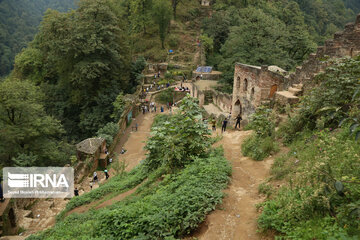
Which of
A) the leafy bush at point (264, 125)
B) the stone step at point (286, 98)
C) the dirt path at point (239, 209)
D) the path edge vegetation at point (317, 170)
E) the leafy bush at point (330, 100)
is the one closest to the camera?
the path edge vegetation at point (317, 170)

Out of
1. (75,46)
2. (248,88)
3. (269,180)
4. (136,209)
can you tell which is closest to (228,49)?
(248,88)

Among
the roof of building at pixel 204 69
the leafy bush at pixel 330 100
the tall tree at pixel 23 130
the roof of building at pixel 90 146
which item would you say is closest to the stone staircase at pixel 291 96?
the leafy bush at pixel 330 100

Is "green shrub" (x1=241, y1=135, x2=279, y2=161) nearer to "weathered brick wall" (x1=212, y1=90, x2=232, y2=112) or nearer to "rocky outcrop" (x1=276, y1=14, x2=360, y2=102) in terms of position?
"rocky outcrop" (x1=276, y1=14, x2=360, y2=102)

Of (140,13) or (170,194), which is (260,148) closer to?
(170,194)

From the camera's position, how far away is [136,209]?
18.8 ft

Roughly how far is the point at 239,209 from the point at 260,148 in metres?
3.44

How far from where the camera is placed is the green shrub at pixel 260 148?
870cm

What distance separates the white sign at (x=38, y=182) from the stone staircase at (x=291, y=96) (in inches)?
452

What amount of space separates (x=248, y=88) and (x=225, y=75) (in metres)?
11.3

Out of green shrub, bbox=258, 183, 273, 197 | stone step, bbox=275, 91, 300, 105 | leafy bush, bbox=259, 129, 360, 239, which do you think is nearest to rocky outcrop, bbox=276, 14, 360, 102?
stone step, bbox=275, 91, 300, 105

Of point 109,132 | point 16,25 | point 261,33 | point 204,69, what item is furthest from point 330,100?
point 16,25

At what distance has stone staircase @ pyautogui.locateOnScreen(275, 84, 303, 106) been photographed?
1122 cm

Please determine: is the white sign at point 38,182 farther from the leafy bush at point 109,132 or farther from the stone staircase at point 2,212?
the leafy bush at point 109,132

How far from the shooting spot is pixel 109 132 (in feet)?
60.7
